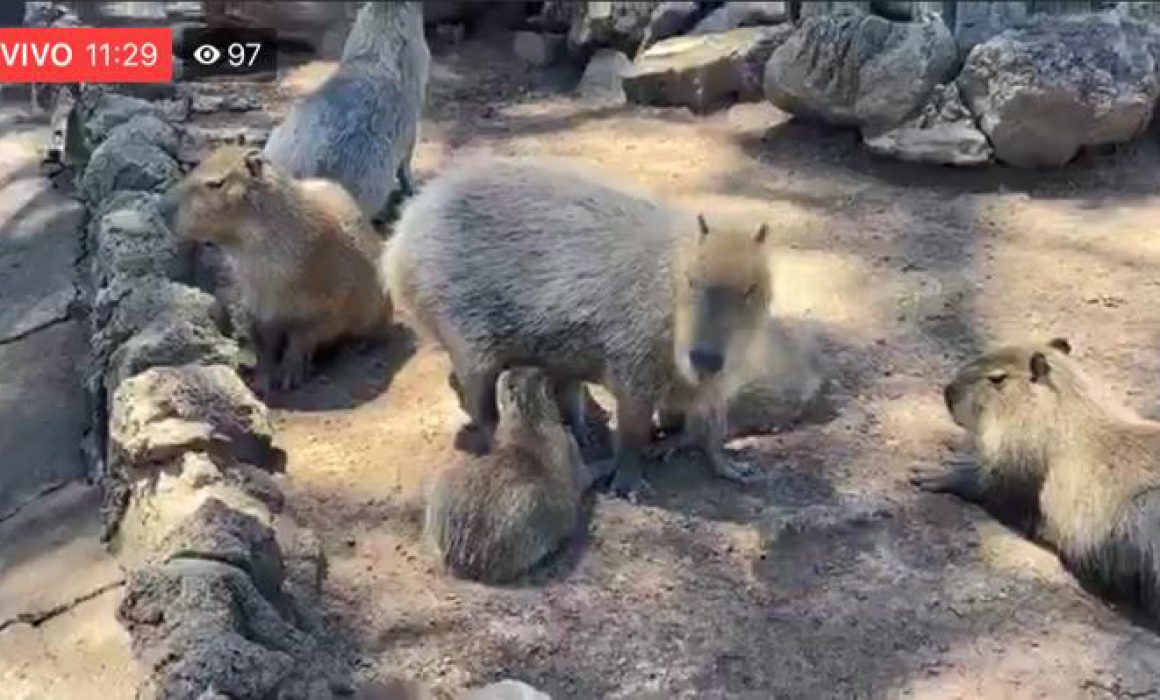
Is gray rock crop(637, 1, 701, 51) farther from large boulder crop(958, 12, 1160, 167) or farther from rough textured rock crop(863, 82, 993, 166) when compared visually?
large boulder crop(958, 12, 1160, 167)

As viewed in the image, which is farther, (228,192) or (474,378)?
(228,192)

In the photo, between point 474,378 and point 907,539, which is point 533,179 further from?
point 907,539

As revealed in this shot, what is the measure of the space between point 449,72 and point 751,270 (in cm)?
448

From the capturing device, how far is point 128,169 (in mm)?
5691

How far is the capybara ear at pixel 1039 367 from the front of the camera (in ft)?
13.4

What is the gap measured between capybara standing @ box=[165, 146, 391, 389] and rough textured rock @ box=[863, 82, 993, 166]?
228 cm

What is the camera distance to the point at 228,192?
16.2ft

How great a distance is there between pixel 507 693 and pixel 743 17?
5.16 metres

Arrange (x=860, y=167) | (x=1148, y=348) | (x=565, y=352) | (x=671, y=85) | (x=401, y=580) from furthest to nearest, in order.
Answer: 1. (x=671, y=85)
2. (x=860, y=167)
3. (x=1148, y=348)
4. (x=565, y=352)
5. (x=401, y=580)

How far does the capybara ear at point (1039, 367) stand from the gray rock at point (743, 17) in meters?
3.93

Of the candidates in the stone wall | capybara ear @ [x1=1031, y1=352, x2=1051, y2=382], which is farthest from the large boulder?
the stone wall

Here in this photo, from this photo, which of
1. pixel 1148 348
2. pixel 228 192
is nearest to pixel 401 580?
pixel 228 192

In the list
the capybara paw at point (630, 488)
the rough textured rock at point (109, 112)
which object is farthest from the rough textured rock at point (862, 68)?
the capybara paw at point (630, 488)

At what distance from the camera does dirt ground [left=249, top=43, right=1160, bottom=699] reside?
11.6ft
